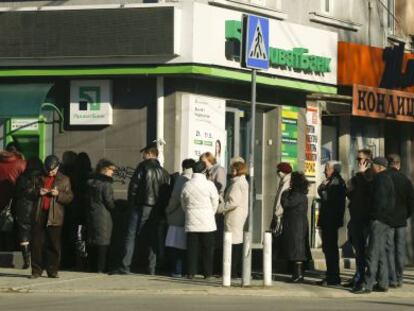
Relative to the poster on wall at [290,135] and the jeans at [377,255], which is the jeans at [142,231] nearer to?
the jeans at [377,255]

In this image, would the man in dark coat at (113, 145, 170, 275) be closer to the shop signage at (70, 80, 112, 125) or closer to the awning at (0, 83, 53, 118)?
the shop signage at (70, 80, 112, 125)

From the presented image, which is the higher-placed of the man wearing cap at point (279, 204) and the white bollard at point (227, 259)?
the man wearing cap at point (279, 204)

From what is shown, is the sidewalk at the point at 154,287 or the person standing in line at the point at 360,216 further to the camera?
the person standing in line at the point at 360,216

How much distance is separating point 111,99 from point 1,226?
286cm

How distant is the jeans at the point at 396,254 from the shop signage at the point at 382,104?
229 inches

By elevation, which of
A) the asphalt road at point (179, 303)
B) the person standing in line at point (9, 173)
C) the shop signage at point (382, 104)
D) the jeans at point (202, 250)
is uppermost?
the shop signage at point (382, 104)

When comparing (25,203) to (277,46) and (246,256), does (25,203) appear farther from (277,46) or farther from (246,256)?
(277,46)

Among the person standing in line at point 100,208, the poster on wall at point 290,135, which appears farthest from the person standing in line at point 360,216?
the poster on wall at point 290,135

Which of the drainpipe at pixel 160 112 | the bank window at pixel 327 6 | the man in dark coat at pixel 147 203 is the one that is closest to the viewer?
the man in dark coat at pixel 147 203

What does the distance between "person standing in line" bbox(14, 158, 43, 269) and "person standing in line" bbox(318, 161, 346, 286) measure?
14.2 ft

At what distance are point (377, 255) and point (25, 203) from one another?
5556 millimetres

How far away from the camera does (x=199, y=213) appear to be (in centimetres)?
2000

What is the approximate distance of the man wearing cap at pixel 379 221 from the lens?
18906 millimetres

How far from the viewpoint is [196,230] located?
65.5 feet
